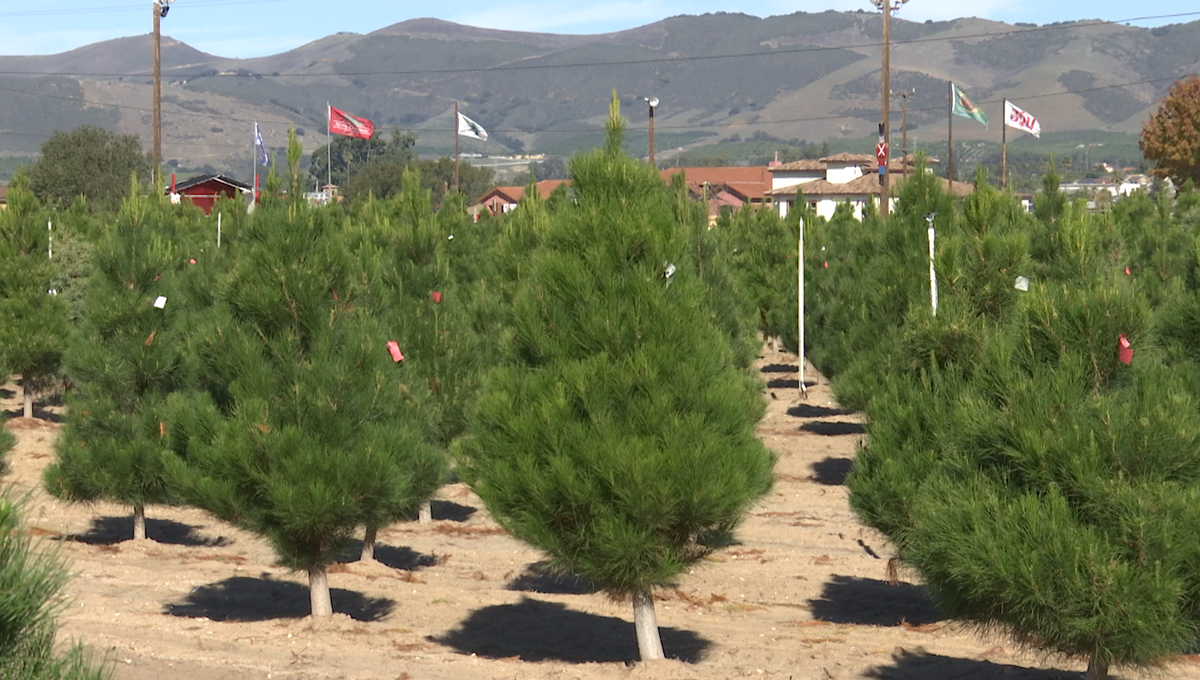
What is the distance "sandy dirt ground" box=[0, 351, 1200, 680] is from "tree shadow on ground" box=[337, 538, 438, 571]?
0.04 metres

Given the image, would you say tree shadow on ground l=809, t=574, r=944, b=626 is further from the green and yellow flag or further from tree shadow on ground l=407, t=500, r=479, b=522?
the green and yellow flag

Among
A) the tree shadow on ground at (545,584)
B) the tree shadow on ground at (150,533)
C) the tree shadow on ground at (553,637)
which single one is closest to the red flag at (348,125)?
the tree shadow on ground at (150,533)

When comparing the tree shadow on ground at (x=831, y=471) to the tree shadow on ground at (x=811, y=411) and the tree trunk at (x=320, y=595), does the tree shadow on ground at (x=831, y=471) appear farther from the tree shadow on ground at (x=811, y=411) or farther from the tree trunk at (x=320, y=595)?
the tree trunk at (x=320, y=595)

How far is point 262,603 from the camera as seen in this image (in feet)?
42.8

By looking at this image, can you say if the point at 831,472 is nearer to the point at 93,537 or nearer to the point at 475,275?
the point at 475,275

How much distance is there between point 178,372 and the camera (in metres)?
14.9

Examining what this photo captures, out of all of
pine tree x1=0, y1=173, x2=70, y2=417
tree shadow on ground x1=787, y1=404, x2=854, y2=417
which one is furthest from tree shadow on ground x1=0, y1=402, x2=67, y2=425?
tree shadow on ground x1=787, y1=404, x2=854, y2=417

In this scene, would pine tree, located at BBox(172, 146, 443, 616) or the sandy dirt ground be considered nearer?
the sandy dirt ground

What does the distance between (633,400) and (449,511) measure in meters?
10.4

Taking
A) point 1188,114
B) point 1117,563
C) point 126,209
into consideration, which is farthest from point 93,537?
point 1188,114

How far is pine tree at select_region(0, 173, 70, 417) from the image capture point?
20562 mm

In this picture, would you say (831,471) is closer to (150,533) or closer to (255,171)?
(150,533)

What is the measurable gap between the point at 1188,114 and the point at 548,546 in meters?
64.9

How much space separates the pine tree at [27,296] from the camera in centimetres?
2056
